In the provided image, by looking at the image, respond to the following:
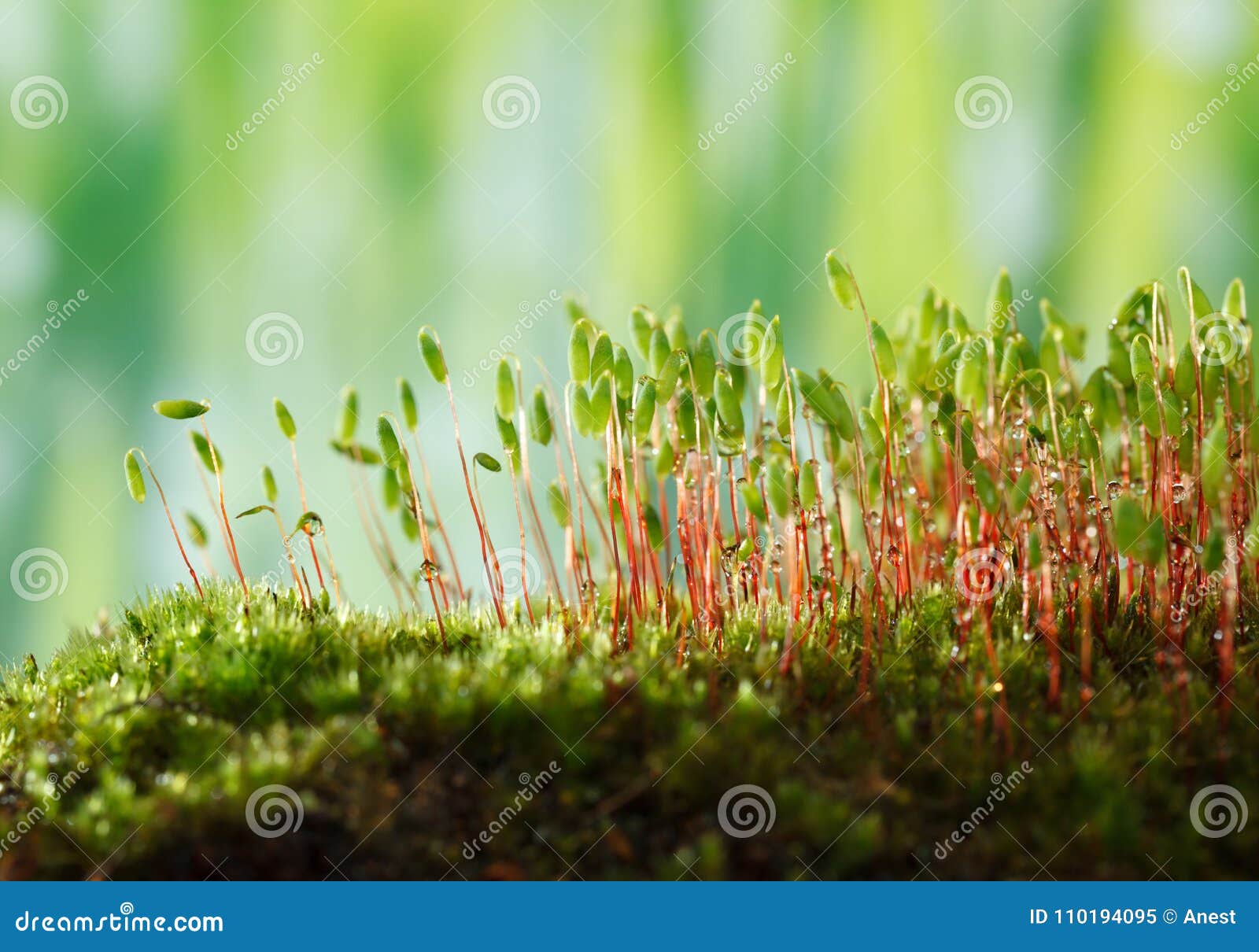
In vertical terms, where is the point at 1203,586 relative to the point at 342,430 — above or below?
below

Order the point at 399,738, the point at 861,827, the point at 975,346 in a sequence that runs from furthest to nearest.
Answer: the point at 975,346 → the point at 399,738 → the point at 861,827

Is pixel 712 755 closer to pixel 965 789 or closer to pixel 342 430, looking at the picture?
pixel 965 789

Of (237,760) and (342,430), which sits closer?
(237,760)

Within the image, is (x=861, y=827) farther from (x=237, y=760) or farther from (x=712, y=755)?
(x=237, y=760)

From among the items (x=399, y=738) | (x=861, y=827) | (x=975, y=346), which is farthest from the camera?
(x=975, y=346)

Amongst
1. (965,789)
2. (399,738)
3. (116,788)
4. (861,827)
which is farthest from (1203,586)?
(116,788)

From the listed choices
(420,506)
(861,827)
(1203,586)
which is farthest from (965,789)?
(420,506)

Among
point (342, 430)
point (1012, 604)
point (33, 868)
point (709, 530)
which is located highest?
point (342, 430)
